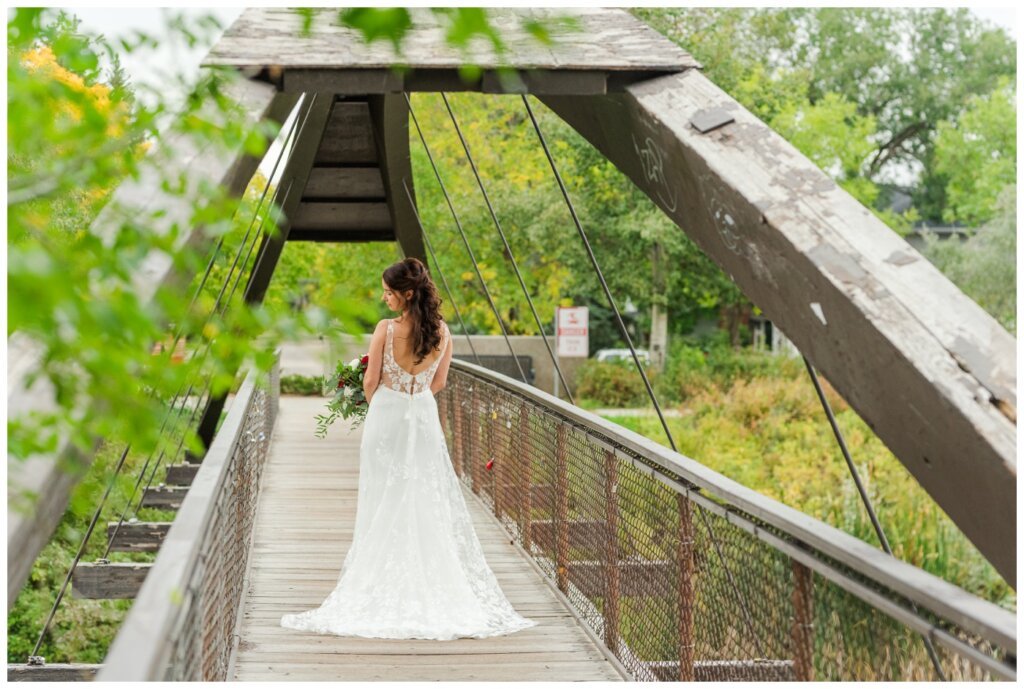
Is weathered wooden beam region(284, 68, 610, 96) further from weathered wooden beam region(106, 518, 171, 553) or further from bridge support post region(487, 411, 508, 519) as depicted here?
weathered wooden beam region(106, 518, 171, 553)

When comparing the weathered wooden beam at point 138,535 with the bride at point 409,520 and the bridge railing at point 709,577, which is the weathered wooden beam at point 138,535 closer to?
the bridge railing at point 709,577

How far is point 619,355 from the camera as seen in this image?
28.5 metres

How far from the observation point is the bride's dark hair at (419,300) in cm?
523

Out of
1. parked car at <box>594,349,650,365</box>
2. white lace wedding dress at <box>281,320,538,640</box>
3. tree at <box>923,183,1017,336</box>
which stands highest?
white lace wedding dress at <box>281,320,538,640</box>

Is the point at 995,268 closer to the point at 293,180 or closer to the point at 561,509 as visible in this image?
the point at 293,180

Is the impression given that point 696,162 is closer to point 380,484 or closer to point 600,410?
point 380,484

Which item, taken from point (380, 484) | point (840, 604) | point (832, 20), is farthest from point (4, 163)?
point (832, 20)

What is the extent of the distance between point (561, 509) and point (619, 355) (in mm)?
22886

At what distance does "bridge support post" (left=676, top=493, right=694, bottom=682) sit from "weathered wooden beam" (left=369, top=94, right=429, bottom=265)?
621cm

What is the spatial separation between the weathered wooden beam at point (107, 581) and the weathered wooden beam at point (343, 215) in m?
4.26

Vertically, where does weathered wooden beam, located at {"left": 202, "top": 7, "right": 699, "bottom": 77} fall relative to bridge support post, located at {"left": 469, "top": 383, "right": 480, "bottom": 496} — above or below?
above

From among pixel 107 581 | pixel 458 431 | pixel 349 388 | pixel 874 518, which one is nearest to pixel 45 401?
pixel 874 518

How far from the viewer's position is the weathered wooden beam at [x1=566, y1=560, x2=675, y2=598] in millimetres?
4293

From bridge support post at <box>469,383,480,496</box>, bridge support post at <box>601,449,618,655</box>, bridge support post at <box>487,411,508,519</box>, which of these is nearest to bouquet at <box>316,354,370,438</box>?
bridge support post at <box>487,411,508,519</box>
